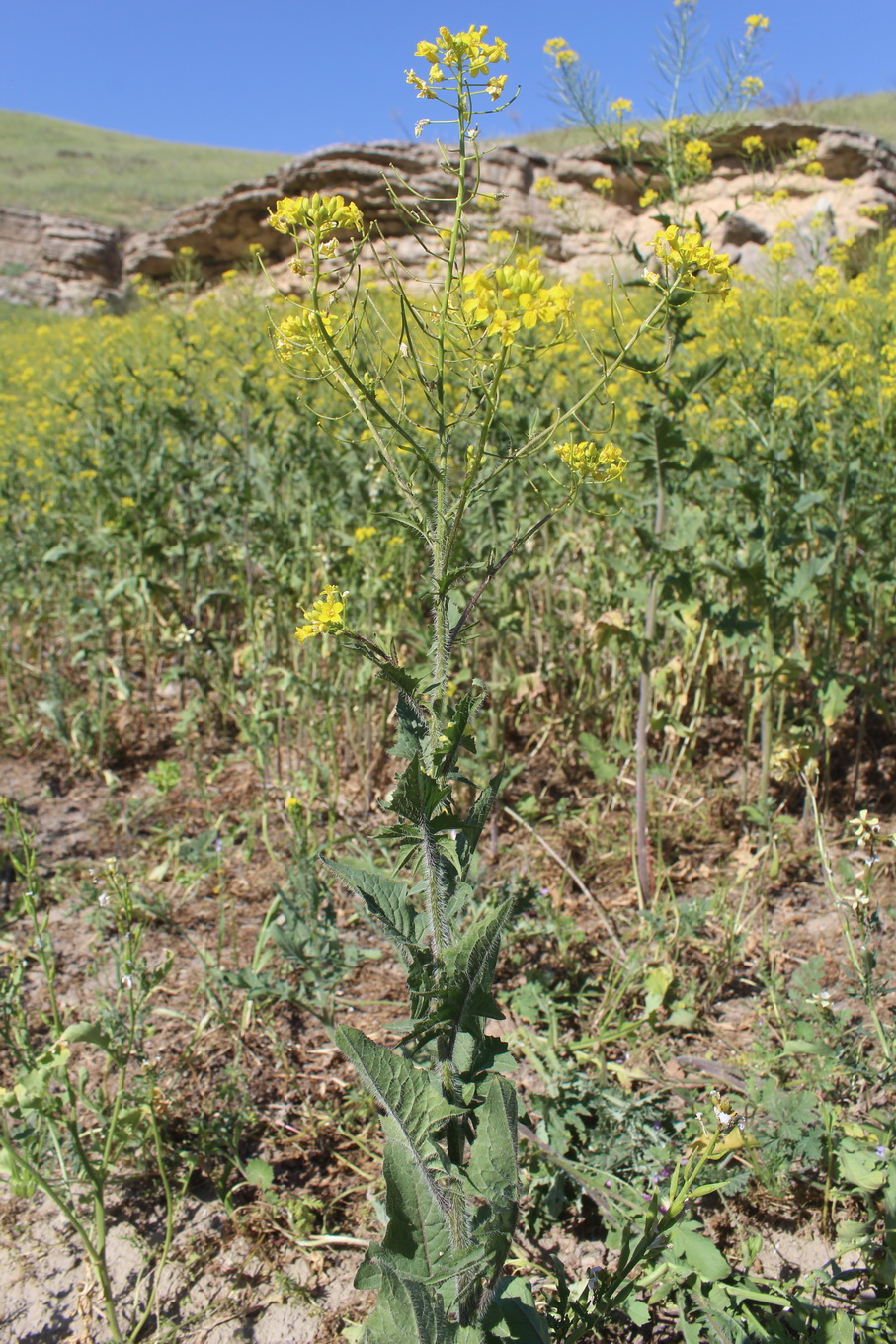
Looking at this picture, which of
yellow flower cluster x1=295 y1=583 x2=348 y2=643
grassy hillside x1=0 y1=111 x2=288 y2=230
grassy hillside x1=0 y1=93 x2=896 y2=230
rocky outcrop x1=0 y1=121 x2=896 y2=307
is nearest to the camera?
yellow flower cluster x1=295 y1=583 x2=348 y2=643

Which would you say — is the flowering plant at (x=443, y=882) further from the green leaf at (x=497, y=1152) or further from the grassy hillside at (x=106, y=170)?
the grassy hillside at (x=106, y=170)

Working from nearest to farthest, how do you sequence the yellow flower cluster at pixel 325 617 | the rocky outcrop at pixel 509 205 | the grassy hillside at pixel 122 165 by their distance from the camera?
the yellow flower cluster at pixel 325 617 → the rocky outcrop at pixel 509 205 → the grassy hillside at pixel 122 165

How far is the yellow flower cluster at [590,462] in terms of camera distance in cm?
125

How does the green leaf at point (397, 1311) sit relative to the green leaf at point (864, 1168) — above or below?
above

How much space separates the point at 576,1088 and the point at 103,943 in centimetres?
134

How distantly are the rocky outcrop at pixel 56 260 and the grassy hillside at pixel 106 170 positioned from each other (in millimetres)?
6592

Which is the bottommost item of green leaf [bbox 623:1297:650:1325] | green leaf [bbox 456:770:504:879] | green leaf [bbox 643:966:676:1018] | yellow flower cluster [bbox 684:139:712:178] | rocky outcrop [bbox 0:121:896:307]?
green leaf [bbox 643:966:676:1018]

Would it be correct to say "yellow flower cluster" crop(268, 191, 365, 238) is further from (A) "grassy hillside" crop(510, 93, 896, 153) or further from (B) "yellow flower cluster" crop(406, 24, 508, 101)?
(A) "grassy hillside" crop(510, 93, 896, 153)

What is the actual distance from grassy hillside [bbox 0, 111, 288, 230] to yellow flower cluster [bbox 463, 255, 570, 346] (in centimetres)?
3629

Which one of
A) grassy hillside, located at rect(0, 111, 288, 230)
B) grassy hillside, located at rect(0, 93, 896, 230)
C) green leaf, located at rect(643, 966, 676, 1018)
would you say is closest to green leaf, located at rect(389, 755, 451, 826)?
green leaf, located at rect(643, 966, 676, 1018)

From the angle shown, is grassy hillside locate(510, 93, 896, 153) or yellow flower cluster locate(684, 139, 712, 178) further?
grassy hillside locate(510, 93, 896, 153)

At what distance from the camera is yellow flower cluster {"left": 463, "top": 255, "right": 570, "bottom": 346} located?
1.01 m

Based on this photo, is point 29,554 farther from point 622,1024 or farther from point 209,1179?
point 622,1024

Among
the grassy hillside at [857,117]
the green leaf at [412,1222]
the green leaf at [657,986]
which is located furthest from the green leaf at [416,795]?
Result: the grassy hillside at [857,117]
